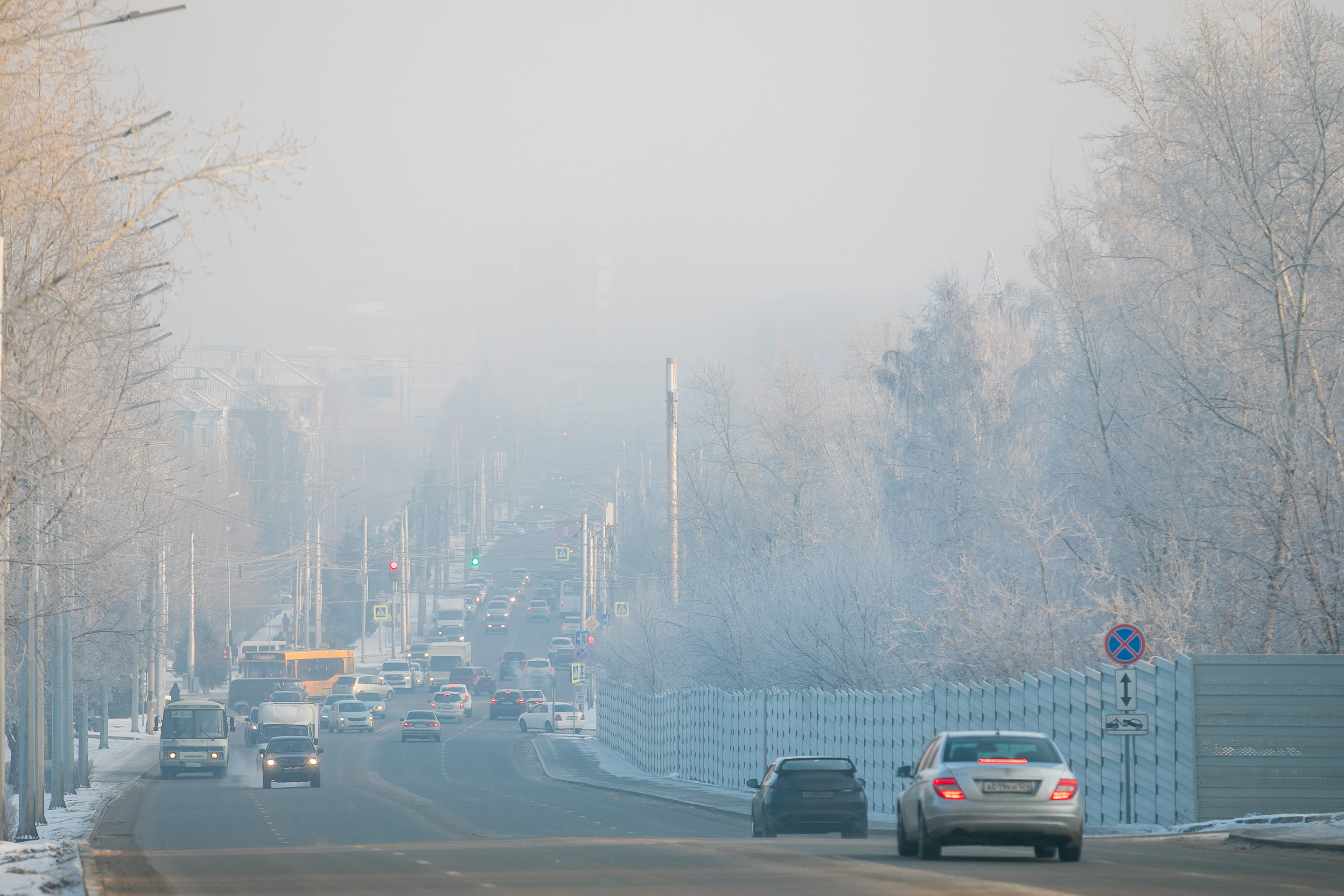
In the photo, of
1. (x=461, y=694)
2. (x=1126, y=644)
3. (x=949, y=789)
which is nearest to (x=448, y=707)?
(x=461, y=694)

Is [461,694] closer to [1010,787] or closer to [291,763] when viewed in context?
[291,763]

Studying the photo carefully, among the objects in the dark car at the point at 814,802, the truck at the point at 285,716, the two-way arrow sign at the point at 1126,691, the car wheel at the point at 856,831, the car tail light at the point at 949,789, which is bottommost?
the truck at the point at 285,716

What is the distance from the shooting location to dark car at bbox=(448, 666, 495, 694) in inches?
3310

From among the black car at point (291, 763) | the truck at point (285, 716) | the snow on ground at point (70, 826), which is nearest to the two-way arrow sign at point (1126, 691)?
the snow on ground at point (70, 826)

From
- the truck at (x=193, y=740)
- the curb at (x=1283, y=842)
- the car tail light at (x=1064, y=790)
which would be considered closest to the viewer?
the car tail light at (x=1064, y=790)

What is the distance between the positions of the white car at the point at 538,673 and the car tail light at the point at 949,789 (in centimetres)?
7016

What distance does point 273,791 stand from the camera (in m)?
39.8

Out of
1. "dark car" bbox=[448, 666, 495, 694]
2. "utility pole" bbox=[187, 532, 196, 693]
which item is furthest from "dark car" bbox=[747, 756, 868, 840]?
"dark car" bbox=[448, 666, 495, 694]

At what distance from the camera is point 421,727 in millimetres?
58531

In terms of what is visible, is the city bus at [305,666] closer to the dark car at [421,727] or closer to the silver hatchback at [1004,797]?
the dark car at [421,727]

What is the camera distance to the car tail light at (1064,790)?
15.8 metres

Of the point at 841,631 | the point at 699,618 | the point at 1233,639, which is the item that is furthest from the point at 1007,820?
the point at 699,618

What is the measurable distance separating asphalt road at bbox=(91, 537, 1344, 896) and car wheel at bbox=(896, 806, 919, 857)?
223 mm

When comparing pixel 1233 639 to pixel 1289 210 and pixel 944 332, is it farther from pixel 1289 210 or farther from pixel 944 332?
pixel 944 332
